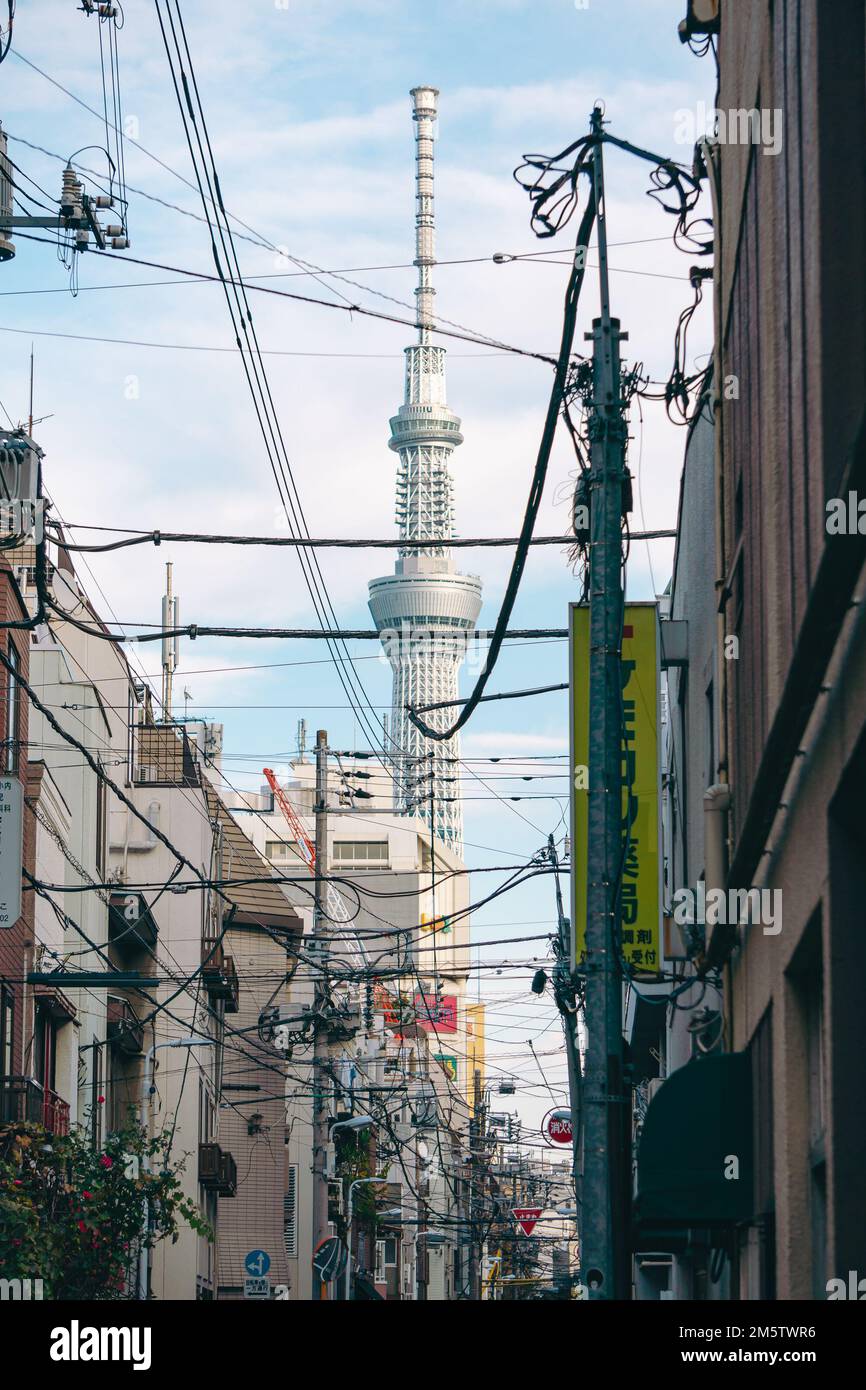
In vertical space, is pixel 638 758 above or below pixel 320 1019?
above

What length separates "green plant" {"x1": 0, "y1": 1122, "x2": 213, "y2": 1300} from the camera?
2431 centimetres

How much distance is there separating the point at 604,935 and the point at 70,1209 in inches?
716

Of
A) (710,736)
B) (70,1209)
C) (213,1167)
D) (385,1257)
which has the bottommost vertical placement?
(385,1257)

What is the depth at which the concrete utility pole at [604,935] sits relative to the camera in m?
12.7

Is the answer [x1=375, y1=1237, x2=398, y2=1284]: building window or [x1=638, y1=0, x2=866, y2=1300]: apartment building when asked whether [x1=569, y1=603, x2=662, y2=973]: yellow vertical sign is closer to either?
[x1=638, y1=0, x2=866, y2=1300]: apartment building

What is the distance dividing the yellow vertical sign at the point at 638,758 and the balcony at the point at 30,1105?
1230cm

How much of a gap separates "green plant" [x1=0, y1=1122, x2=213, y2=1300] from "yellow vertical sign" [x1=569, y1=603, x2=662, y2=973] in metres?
9.88

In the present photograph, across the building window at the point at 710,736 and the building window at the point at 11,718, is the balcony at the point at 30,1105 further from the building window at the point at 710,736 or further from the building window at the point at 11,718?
the building window at the point at 710,736

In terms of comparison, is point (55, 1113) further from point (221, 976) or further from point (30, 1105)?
point (221, 976)

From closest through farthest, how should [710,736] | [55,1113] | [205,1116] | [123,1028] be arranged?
[710,736]
[55,1113]
[123,1028]
[205,1116]

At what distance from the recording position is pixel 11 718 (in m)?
30.0

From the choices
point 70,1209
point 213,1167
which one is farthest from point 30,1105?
point 213,1167
